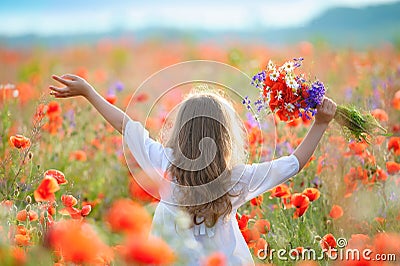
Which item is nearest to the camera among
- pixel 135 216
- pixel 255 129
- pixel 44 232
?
pixel 135 216

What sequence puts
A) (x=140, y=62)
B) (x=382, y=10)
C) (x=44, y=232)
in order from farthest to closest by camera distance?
1. (x=382, y=10)
2. (x=140, y=62)
3. (x=44, y=232)

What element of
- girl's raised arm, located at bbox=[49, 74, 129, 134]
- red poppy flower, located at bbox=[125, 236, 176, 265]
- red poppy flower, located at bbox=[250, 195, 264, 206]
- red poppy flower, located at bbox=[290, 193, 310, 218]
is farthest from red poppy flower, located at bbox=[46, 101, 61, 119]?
red poppy flower, located at bbox=[125, 236, 176, 265]

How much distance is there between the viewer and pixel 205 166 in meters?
2.08

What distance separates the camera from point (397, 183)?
2945mm

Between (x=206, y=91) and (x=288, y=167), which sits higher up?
(x=206, y=91)

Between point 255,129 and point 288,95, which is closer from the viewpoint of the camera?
point 288,95

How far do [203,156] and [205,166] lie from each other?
0.03 metres

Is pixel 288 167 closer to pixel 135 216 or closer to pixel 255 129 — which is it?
pixel 255 129

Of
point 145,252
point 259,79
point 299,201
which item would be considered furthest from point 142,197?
point 145,252

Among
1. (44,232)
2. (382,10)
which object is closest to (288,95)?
(44,232)

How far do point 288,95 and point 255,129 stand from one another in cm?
70

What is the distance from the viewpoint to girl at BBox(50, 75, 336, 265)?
6.83 feet

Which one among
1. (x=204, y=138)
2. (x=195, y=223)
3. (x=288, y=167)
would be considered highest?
(x=204, y=138)

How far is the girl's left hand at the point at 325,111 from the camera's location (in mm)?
2195
